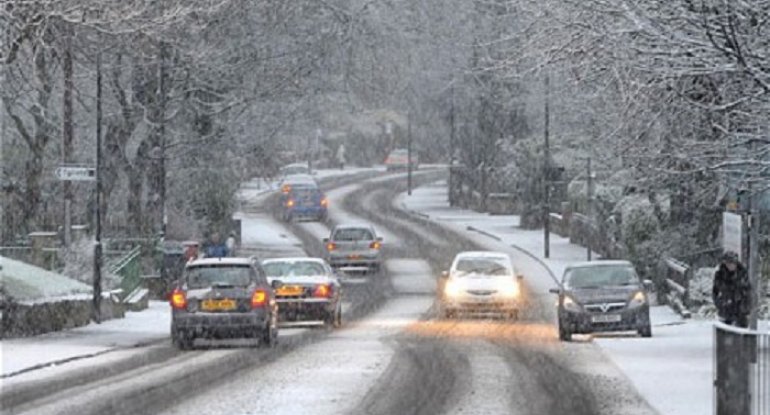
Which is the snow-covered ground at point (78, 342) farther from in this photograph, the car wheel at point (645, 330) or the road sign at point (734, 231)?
the road sign at point (734, 231)

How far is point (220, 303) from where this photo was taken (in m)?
29.0

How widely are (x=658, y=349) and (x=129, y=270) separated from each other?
16784 millimetres

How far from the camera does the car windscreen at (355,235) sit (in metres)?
57.8

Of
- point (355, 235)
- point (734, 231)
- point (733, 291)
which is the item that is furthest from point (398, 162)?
point (734, 231)

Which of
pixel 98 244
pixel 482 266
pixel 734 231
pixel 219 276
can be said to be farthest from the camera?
pixel 482 266

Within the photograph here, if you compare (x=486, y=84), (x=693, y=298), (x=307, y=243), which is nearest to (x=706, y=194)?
(x=693, y=298)

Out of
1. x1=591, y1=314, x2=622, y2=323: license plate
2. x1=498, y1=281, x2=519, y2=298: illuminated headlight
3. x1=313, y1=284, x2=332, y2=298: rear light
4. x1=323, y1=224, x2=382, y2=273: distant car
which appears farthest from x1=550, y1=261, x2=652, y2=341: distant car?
x1=323, y1=224, x2=382, y2=273: distant car

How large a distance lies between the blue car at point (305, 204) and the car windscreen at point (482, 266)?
40332 millimetres

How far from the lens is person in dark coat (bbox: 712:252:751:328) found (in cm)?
2434

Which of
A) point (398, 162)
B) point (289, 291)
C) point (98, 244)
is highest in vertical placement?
point (398, 162)

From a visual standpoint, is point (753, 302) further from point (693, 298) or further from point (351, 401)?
point (693, 298)

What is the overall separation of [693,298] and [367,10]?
16.5 m

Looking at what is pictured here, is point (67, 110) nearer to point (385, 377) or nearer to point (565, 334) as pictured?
point (565, 334)

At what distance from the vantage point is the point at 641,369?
81.7 feet
